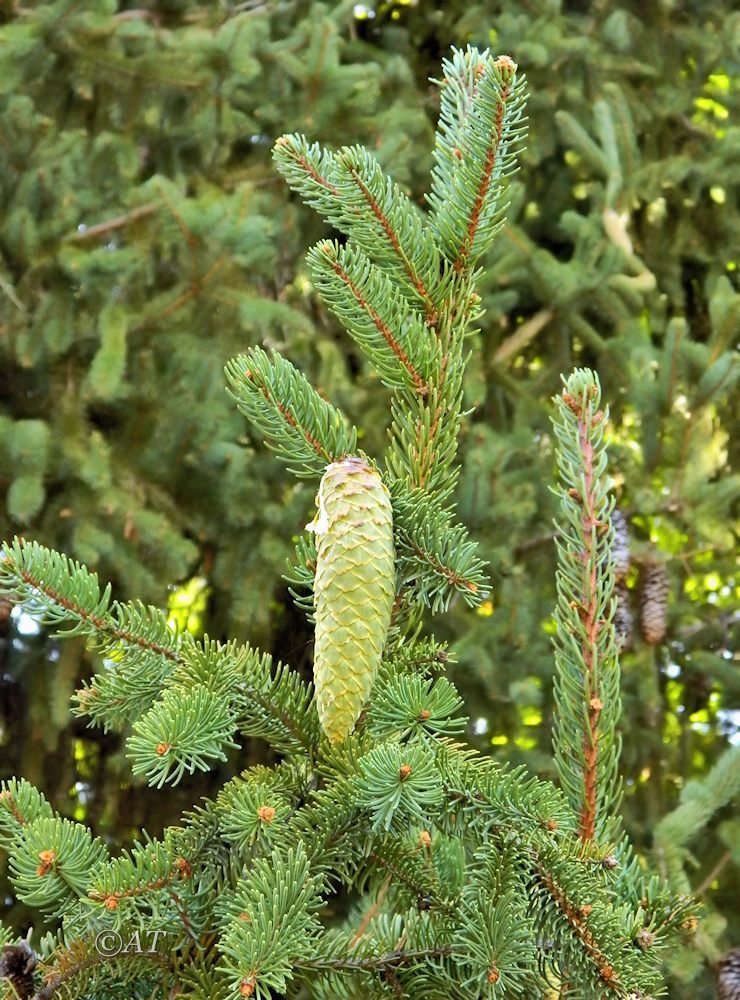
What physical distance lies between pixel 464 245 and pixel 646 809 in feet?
7.90

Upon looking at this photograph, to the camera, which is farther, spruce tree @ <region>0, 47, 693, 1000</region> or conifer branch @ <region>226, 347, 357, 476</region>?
conifer branch @ <region>226, 347, 357, 476</region>

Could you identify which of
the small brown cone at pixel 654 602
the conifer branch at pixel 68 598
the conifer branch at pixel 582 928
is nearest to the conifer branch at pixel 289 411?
the conifer branch at pixel 68 598

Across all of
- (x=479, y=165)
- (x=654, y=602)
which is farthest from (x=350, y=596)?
(x=654, y=602)

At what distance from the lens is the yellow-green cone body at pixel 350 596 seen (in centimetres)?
73

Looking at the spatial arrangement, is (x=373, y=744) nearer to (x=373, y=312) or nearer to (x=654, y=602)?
(x=373, y=312)

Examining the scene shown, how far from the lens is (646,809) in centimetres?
297

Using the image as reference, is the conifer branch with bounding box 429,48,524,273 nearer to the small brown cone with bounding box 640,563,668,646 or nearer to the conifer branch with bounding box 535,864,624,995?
the conifer branch with bounding box 535,864,624,995

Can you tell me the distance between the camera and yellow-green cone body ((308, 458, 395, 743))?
0.73 meters

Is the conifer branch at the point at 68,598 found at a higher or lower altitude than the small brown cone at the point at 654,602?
higher

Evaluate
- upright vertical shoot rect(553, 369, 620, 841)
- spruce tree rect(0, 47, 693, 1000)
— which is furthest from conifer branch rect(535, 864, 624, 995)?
upright vertical shoot rect(553, 369, 620, 841)

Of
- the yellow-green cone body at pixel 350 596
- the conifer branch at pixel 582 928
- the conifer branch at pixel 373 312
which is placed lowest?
the conifer branch at pixel 582 928

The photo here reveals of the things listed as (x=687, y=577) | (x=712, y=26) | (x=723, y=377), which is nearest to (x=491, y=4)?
(x=712, y=26)

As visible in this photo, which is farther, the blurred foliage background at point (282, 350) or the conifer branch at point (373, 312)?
the blurred foliage background at point (282, 350)

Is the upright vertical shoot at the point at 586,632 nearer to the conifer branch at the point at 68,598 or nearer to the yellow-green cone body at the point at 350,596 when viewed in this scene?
the yellow-green cone body at the point at 350,596
